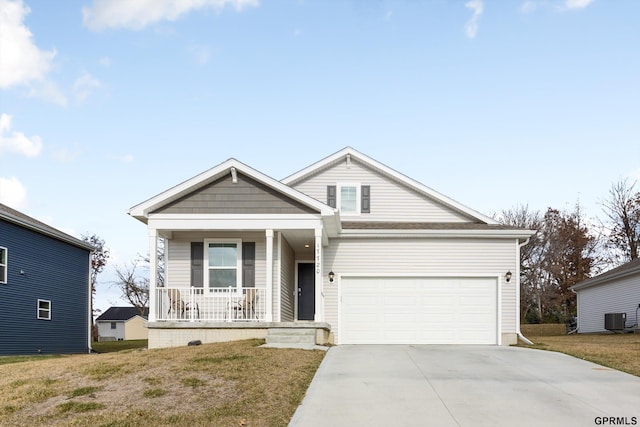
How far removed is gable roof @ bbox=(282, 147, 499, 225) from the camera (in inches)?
808

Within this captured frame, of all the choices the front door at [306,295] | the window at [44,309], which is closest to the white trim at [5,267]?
the window at [44,309]

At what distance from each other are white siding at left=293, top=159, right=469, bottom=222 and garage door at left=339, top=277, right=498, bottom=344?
2.44m

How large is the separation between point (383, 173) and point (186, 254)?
664cm

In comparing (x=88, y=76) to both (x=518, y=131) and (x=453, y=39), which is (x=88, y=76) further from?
(x=518, y=131)

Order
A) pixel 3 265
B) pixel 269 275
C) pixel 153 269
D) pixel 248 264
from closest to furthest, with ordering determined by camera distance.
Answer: pixel 153 269 → pixel 269 275 → pixel 248 264 → pixel 3 265

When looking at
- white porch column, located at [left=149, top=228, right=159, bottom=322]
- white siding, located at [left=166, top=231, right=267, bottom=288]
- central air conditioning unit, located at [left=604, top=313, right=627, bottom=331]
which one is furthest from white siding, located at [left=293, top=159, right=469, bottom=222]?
central air conditioning unit, located at [left=604, top=313, right=627, bottom=331]

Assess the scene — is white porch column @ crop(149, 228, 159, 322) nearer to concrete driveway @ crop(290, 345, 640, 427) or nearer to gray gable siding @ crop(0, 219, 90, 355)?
concrete driveway @ crop(290, 345, 640, 427)

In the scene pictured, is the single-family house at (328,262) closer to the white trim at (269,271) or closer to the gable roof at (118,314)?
the white trim at (269,271)

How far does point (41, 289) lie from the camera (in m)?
23.0

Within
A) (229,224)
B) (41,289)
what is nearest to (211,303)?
(229,224)

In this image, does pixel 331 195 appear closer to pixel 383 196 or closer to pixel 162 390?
pixel 383 196

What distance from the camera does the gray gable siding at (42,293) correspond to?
824 inches

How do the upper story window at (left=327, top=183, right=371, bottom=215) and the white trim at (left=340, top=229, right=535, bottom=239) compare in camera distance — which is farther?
the upper story window at (left=327, top=183, right=371, bottom=215)

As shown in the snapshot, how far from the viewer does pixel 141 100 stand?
62.3 ft
